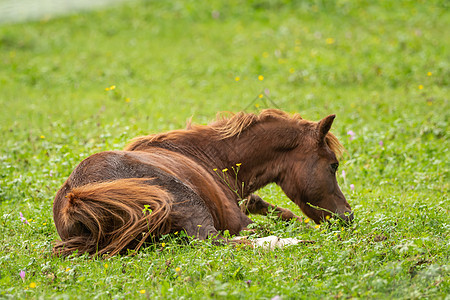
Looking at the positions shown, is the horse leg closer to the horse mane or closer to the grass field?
the grass field

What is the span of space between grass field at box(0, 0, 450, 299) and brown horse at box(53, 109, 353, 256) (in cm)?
25

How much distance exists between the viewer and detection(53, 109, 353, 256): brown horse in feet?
15.9

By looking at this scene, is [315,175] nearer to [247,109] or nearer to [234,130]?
[234,130]

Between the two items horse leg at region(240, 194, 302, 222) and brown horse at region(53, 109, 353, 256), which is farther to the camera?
horse leg at region(240, 194, 302, 222)

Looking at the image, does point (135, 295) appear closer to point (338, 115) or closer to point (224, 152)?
point (224, 152)

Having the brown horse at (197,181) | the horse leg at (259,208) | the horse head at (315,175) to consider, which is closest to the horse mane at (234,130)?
the brown horse at (197,181)

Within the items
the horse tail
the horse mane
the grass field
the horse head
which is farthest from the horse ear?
the horse tail

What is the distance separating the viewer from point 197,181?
5.62 m

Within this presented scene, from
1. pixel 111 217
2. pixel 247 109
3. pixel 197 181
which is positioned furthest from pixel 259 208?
pixel 247 109

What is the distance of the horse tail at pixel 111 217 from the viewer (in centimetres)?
478

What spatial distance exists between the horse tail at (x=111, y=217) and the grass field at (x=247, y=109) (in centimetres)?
17

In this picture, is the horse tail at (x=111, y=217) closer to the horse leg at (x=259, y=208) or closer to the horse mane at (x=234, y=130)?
the horse mane at (x=234, y=130)

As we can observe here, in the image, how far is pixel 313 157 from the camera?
591cm

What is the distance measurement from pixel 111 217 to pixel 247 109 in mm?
5851
